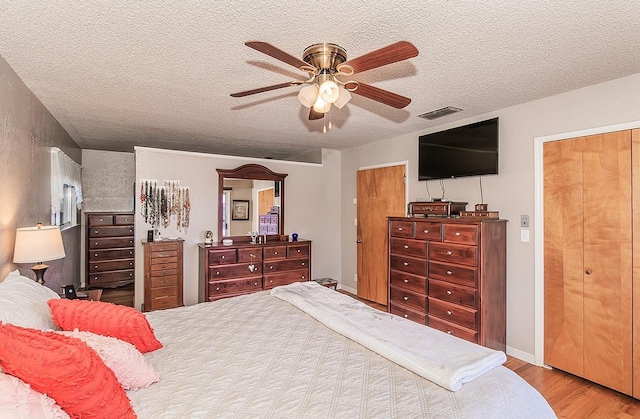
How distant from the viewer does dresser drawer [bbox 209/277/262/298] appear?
4.28m

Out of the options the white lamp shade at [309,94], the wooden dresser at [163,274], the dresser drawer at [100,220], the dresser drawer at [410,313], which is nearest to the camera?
the white lamp shade at [309,94]

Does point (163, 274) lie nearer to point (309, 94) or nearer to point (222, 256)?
point (222, 256)

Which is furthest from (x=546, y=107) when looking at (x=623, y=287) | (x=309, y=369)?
(x=309, y=369)

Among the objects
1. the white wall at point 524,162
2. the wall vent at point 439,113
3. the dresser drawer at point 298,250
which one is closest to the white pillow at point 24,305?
the dresser drawer at point 298,250

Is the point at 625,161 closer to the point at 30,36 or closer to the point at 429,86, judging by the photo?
the point at 429,86

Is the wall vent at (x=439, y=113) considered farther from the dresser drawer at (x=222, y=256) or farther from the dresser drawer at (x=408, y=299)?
the dresser drawer at (x=222, y=256)

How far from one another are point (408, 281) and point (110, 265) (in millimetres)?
4846

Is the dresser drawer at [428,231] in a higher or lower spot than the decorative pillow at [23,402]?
higher

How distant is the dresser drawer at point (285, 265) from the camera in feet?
15.2

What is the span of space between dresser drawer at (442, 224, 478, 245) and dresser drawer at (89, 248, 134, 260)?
16.8ft

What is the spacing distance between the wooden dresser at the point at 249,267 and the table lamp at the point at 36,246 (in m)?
1.87

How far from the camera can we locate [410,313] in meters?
3.74

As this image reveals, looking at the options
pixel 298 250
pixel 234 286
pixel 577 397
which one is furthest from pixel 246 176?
pixel 577 397

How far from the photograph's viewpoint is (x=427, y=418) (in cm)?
118
